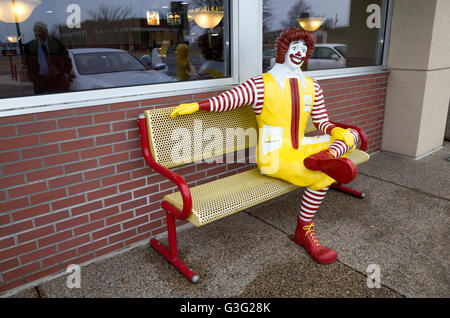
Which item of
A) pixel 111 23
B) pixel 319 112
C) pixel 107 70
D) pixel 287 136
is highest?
pixel 111 23

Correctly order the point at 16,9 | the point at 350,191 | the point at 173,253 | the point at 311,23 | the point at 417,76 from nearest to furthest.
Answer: the point at 16,9
the point at 173,253
the point at 350,191
the point at 311,23
the point at 417,76

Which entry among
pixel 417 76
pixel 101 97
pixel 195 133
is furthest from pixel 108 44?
pixel 417 76

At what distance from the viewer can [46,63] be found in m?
2.31

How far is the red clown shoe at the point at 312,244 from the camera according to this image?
2492 millimetres

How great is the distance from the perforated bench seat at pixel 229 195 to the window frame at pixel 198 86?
746 mm

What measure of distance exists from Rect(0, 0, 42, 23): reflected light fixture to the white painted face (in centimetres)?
159

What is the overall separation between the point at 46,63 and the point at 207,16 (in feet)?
4.23

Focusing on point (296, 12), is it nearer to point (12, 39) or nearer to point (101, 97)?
point (101, 97)

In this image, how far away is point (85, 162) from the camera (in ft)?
7.93

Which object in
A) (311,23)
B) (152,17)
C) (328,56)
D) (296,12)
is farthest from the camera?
(328,56)

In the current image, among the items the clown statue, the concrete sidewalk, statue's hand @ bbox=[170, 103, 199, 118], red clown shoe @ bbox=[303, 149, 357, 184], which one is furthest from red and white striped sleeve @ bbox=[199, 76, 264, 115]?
the concrete sidewalk

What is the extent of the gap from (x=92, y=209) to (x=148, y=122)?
71 centimetres

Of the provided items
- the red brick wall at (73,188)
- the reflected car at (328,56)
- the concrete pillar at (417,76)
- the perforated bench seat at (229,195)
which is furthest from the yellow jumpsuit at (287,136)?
the concrete pillar at (417,76)

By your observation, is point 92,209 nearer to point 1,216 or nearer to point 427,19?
point 1,216
